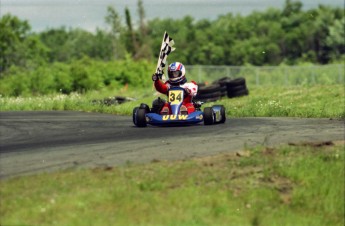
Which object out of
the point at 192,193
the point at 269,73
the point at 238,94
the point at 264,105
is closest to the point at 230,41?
the point at 269,73

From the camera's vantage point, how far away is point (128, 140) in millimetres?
13547

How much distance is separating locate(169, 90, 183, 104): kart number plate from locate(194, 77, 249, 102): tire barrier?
10.4 metres

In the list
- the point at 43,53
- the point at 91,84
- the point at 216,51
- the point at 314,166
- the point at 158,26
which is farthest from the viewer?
the point at 158,26

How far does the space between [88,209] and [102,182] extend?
0.88 metres

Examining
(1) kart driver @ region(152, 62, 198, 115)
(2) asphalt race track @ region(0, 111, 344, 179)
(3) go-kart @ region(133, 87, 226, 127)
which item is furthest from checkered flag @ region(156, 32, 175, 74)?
(2) asphalt race track @ region(0, 111, 344, 179)

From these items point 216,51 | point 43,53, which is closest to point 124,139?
point 43,53

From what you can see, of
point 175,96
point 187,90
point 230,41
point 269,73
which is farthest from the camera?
point 230,41

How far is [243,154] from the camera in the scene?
11031mm

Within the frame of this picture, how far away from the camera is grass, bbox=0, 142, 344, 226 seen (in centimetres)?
894

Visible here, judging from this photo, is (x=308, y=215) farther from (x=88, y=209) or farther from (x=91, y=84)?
(x=91, y=84)

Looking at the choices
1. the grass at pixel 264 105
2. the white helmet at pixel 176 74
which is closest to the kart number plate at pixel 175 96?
the white helmet at pixel 176 74

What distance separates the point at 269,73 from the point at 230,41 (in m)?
64.2

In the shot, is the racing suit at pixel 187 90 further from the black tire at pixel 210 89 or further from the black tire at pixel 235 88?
the black tire at pixel 235 88

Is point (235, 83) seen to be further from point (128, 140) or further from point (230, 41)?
point (230, 41)
